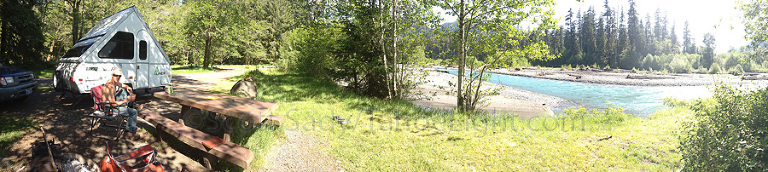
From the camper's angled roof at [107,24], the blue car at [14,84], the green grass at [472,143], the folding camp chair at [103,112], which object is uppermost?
the camper's angled roof at [107,24]

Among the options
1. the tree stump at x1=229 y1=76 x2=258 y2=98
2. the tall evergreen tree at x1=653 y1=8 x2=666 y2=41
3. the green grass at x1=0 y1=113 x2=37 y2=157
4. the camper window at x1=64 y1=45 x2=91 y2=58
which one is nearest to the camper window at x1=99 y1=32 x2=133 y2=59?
the camper window at x1=64 y1=45 x2=91 y2=58

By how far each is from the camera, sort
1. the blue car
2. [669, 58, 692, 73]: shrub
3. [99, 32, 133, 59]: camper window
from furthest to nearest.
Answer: [669, 58, 692, 73]: shrub < [99, 32, 133, 59]: camper window < the blue car

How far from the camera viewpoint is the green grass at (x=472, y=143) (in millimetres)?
4461

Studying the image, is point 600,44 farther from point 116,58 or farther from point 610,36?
point 116,58

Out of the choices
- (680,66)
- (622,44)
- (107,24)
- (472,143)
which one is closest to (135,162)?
(472,143)

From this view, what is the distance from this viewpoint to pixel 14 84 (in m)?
6.01

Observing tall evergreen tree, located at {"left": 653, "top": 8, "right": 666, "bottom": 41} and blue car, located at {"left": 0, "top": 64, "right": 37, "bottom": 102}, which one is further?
tall evergreen tree, located at {"left": 653, "top": 8, "right": 666, "bottom": 41}

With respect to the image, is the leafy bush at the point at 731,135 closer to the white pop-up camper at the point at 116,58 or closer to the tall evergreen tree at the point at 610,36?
the white pop-up camper at the point at 116,58

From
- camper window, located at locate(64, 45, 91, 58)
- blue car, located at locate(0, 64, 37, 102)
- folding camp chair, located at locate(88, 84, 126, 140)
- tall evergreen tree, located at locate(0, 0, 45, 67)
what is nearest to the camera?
folding camp chair, located at locate(88, 84, 126, 140)

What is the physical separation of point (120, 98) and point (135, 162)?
1.89 meters

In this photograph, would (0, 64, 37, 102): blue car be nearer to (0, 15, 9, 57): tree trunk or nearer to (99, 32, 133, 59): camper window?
(99, 32, 133, 59): camper window

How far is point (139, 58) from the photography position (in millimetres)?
7695

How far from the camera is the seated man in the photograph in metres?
4.72

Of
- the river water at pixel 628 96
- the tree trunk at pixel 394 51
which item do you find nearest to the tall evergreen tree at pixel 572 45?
the river water at pixel 628 96
